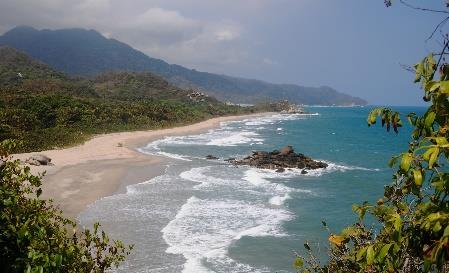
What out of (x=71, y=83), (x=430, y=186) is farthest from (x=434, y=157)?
(x=71, y=83)

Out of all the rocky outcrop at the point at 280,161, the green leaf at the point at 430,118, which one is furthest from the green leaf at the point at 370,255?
the rocky outcrop at the point at 280,161

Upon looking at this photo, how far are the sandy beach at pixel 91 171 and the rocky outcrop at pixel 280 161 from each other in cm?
857

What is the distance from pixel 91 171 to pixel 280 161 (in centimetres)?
1814

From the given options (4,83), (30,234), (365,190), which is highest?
(4,83)

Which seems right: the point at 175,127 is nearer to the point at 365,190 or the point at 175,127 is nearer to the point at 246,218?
the point at 365,190

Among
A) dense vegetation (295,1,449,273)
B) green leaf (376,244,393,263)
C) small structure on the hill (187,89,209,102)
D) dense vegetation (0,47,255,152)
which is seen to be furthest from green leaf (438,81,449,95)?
small structure on the hill (187,89,209,102)

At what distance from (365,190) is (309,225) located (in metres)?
12.2

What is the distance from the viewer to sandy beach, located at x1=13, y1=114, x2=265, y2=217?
2402cm

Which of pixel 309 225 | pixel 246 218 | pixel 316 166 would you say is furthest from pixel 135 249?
pixel 316 166

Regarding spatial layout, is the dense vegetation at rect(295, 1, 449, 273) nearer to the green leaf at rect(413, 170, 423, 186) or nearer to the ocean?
the green leaf at rect(413, 170, 423, 186)

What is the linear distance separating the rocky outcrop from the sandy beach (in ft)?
28.1

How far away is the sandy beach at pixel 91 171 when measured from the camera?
2402 cm

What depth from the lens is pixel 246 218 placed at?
70.0ft

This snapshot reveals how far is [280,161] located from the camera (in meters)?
41.1
